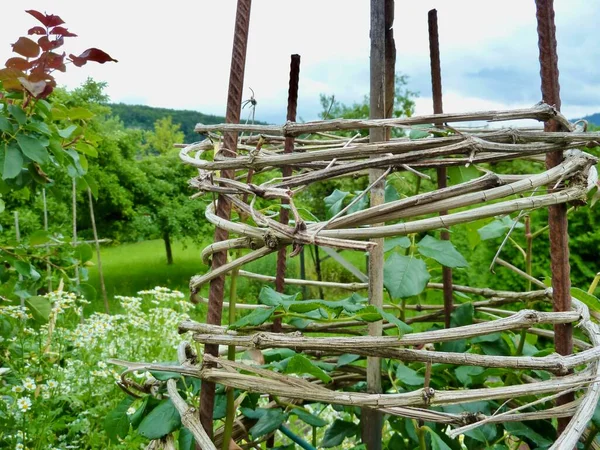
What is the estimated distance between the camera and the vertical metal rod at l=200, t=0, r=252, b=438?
0.69 meters

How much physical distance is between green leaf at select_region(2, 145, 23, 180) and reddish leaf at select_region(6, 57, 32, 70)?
0.43 feet

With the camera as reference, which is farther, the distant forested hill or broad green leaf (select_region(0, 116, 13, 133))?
the distant forested hill

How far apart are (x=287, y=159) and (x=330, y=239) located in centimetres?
14

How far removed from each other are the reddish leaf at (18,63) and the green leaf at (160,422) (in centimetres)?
60

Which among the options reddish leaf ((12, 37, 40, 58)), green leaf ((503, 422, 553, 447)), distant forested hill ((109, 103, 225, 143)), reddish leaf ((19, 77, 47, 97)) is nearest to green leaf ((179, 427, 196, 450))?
green leaf ((503, 422, 553, 447))

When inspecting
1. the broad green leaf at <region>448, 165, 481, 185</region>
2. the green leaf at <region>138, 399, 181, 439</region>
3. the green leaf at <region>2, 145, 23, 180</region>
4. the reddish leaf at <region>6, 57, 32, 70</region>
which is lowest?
A: the green leaf at <region>138, 399, 181, 439</region>

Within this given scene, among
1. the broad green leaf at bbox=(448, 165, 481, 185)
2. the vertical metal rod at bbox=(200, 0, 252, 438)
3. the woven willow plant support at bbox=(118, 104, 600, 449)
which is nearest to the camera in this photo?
the woven willow plant support at bbox=(118, 104, 600, 449)

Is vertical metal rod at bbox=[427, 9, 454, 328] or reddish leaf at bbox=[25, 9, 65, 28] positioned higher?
reddish leaf at bbox=[25, 9, 65, 28]

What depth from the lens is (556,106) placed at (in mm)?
699

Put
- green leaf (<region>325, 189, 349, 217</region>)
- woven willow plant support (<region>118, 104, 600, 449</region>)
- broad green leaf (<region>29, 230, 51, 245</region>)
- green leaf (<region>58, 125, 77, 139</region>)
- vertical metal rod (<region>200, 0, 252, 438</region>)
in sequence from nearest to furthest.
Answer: woven willow plant support (<region>118, 104, 600, 449</region>) → vertical metal rod (<region>200, 0, 252, 438</region>) → green leaf (<region>325, 189, 349, 217</region>) → green leaf (<region>58, 125, 77, 139</region>) → broad green leaf (<region>29, 230, 51, 245</region>)

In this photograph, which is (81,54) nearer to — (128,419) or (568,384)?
(128,419)

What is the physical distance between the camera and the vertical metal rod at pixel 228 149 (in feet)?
2.26

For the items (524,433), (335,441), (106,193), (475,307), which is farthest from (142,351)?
(106,193)

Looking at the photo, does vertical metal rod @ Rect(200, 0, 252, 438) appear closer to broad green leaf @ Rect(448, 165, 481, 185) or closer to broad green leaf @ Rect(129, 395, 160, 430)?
broad green leaf @ Rect(129, 395, 160, 430)
